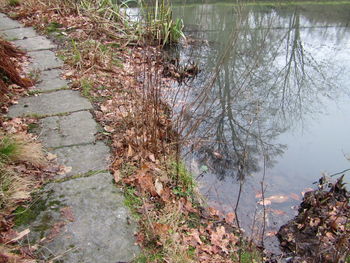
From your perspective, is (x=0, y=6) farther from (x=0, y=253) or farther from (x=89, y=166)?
(x=0, y=253)

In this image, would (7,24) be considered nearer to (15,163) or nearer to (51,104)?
(51,104)

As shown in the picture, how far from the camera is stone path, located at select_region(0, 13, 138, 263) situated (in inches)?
75.4

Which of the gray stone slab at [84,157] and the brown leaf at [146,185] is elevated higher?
the gray stone slab at [84,157]

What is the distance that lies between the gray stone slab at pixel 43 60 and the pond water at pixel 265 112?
1.68m

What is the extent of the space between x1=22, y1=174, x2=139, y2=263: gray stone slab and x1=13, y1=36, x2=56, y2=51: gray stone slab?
319cm

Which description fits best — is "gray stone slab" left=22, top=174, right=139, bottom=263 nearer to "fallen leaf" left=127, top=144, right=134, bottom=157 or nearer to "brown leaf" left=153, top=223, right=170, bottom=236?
"brown leaf" left=153, top=223, right=170, bottom=236

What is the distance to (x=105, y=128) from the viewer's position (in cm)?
307

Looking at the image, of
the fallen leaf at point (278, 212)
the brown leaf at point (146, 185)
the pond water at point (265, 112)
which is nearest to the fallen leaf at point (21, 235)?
the brown leaf at point (146, 185)

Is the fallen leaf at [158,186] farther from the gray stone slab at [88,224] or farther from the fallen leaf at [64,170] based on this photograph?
the fallen leaf at [64,170]

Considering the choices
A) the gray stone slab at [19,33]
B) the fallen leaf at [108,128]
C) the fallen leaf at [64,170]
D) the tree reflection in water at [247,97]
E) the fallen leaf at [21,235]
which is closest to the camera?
the fallen leaf at [21,235]

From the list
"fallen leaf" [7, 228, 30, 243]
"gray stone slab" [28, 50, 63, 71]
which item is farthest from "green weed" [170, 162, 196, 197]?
"gray stone slab" [28, 50, 63, 71]

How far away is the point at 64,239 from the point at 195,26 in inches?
259

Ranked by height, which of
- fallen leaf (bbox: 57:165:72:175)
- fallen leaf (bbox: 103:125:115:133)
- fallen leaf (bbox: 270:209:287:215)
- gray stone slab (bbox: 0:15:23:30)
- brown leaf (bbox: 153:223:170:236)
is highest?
gray stone slab (bbox: 0:15:23:30)

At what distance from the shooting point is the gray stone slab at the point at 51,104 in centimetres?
321
